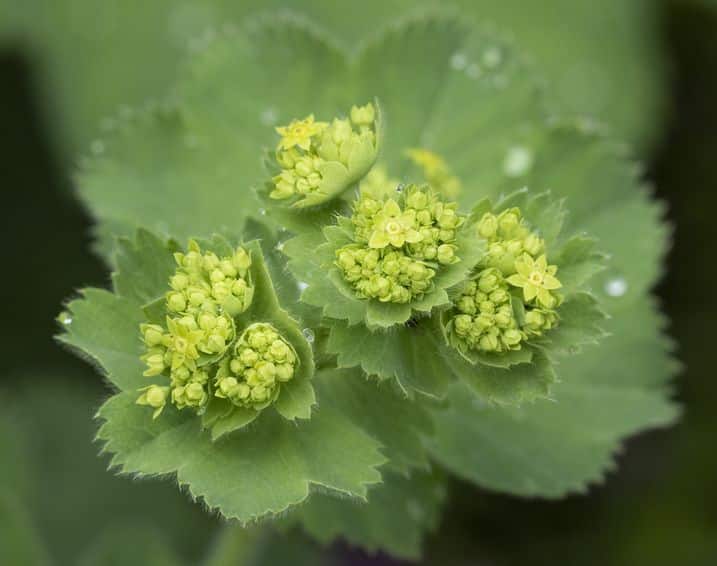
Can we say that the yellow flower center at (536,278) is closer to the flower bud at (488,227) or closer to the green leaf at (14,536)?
the flower bud at (488,227)

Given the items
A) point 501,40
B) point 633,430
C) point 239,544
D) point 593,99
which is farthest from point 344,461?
point 593,99

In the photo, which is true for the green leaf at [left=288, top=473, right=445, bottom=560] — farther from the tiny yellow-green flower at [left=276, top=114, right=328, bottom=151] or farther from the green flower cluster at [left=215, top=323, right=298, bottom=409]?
the tiny yellow-green flower at [left=276, top=114, right=328, bottom=151]

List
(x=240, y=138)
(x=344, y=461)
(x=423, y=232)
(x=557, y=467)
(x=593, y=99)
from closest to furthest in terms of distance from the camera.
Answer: (x=423, y=232) → (x=344, y=461) → (x=557, y=467) → (x=240, y=138) → (x=593, y=99)

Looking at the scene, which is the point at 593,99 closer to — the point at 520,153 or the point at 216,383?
the point at 520,153

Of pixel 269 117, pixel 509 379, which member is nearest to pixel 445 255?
pixel 509 379

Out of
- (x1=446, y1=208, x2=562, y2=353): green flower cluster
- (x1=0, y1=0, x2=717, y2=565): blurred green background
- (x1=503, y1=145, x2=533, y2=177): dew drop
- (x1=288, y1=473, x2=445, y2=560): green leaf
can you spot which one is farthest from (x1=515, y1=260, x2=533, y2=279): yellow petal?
(x1=0, y1=0, x2=717, y2=565): blurred green background

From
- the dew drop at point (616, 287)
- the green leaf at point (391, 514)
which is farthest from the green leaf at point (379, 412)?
the dew drop at point (616, 287)
